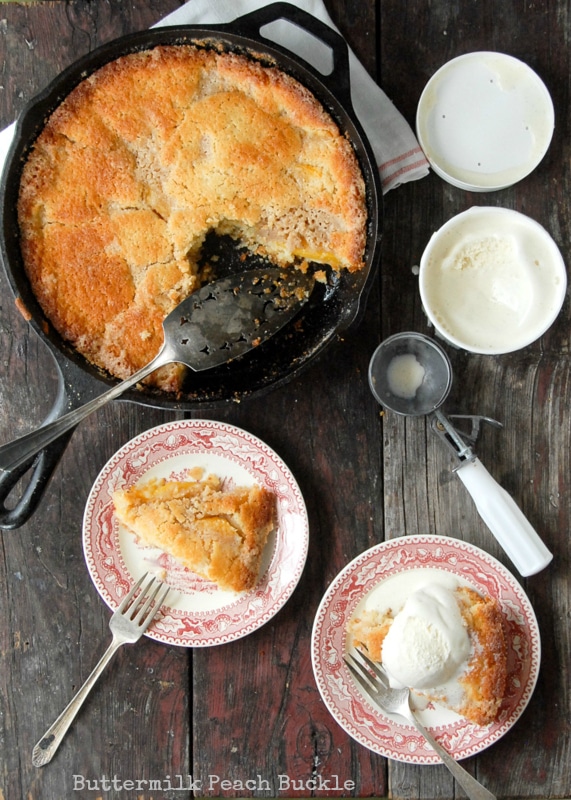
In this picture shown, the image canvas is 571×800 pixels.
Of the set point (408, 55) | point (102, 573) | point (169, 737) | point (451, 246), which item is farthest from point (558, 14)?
point (169, 737)

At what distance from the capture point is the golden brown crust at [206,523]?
1.85m

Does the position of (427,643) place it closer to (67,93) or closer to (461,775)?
(461,775)

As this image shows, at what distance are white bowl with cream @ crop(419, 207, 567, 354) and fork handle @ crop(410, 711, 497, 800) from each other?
988 mm

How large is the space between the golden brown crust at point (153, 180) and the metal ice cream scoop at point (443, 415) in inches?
→ 12.5

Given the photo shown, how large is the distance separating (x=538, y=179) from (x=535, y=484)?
837 millimetres

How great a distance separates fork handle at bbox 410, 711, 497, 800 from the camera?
176 cm

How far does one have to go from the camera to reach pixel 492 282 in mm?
1834

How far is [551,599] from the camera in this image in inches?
76.2

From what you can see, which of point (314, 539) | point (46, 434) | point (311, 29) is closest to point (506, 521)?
point (314, 539)

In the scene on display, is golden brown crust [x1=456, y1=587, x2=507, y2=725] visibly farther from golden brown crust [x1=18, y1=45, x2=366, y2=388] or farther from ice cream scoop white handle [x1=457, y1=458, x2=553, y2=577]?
golden brown crust [x1=18, y1=45, x2=366, y2=388]

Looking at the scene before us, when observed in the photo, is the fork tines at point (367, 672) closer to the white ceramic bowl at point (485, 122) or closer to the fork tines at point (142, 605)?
the fork tines at point (142, 605)

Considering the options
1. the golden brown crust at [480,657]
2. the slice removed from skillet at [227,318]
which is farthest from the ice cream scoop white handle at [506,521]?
the slice removed from skillet at [227,318]

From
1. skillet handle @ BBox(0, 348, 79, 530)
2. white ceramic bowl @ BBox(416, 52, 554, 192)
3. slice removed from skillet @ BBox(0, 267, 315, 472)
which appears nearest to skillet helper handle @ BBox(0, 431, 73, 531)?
skillet handle @ BBox(0, 348, 79, 530)

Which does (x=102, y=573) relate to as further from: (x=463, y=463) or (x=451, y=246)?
(x=451, y=246)
